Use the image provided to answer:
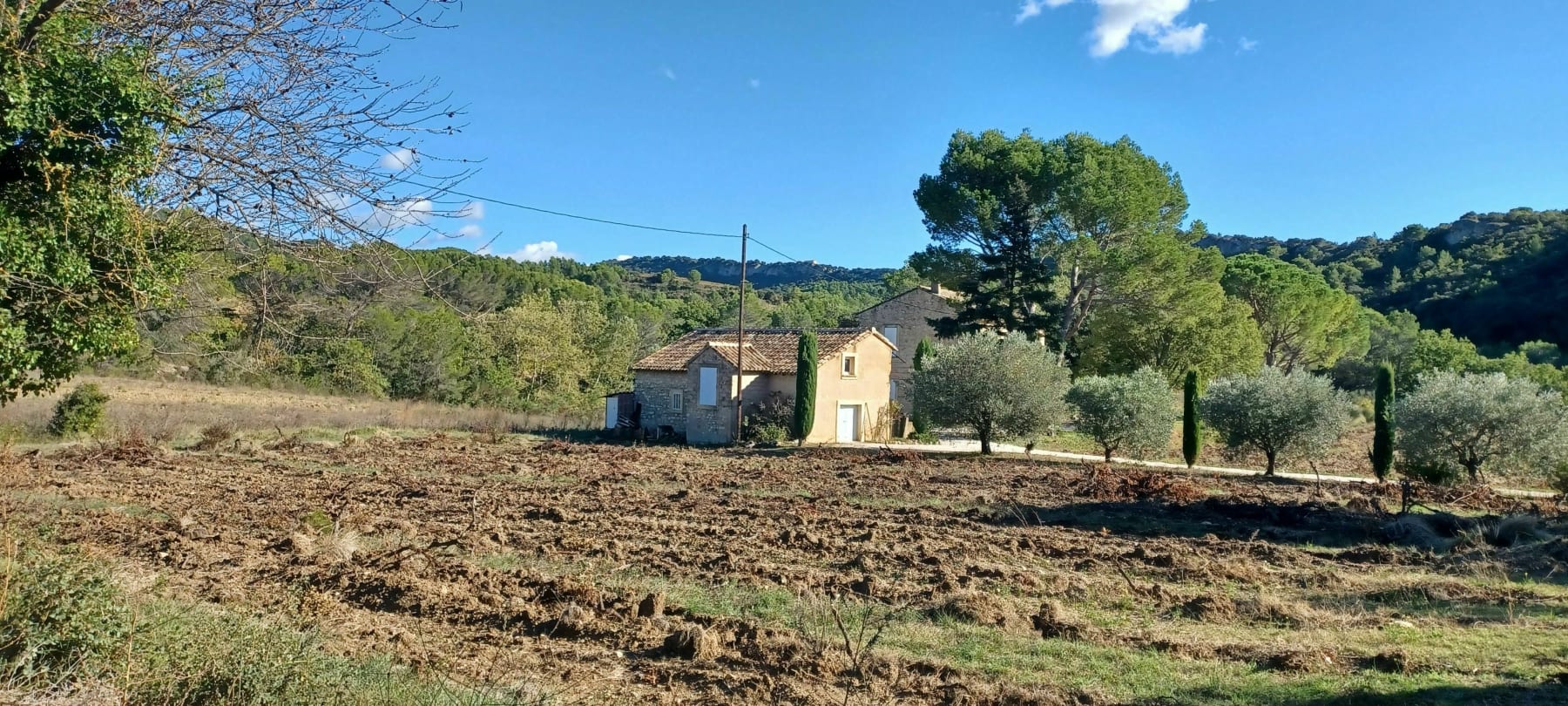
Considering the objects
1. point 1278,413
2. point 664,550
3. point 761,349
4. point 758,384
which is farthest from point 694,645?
point 761,349

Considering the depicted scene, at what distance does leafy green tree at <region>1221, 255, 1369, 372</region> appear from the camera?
4650 centimetres

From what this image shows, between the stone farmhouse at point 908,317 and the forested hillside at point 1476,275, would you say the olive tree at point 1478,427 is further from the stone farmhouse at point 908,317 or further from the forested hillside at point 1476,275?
the forested hillside at point 1476,275

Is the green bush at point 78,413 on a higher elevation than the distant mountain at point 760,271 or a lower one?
lower

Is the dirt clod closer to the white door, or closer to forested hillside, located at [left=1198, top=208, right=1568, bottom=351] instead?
the white door

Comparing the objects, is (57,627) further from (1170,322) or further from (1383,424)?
(1170,322)

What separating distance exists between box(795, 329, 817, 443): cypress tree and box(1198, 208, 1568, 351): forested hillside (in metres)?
55.0

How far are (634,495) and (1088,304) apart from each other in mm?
27790

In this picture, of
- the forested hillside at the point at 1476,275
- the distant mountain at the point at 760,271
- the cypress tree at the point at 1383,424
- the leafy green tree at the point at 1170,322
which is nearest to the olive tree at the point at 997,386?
the cypress tree at the point at 1383,424

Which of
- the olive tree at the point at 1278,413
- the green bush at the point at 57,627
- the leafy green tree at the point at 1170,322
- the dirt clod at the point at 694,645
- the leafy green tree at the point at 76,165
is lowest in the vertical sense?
the dirt clod at the point at 694,645

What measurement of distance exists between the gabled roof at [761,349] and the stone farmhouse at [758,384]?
0.03m

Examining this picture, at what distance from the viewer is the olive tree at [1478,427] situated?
2114 cm

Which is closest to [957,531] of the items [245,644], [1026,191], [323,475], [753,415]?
[245,644]

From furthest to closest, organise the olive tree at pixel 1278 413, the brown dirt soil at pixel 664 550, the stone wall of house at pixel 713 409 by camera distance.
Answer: the stone wall of house at pixel 713 409
the olive tree at pixel 1278 413
the brown dirt soil at pixel 664 550

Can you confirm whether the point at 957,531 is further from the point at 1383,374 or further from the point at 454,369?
the point at 454,369
